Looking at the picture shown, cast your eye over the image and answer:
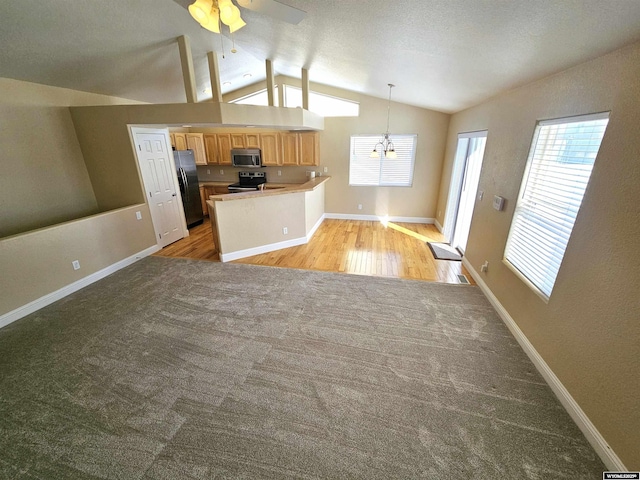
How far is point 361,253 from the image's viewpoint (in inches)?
169

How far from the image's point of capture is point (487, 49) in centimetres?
193

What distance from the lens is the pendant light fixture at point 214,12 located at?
1.56 m

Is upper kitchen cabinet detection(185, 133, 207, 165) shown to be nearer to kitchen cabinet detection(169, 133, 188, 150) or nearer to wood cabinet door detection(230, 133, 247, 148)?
kitchen cabinet detection(169, 133, 188, 150)

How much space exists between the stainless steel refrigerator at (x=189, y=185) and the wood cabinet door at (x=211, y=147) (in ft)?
2.23

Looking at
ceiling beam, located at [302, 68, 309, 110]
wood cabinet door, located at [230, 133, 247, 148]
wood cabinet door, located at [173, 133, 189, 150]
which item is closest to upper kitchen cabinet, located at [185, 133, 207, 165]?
wood cabinet door, located at [173, 133, 189, 150]

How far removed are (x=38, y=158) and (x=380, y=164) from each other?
581 cm

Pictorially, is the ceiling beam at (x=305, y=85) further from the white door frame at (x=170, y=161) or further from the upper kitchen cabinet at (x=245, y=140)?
the white door frame at (x=170, y=161)

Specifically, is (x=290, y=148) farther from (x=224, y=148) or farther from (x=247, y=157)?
(x=224, y=148)

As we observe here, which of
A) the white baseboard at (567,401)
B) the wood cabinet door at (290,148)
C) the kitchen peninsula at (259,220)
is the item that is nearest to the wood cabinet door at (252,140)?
the wood cabinet door at (290,148)

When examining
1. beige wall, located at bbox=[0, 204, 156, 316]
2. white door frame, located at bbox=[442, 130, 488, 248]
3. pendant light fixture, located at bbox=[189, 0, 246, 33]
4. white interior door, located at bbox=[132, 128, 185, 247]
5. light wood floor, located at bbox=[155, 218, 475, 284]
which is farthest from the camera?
white door frame, located at bbox=[442, 130, 488, 248]

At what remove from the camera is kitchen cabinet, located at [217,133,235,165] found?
586cm

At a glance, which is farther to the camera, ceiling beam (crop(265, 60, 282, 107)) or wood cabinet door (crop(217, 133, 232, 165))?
wood cabinet door (crop(217, 133, 232, 165))

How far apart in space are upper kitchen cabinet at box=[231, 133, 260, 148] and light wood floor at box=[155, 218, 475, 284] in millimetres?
2088

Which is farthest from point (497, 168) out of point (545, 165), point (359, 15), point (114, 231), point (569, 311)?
point (114, 231)
